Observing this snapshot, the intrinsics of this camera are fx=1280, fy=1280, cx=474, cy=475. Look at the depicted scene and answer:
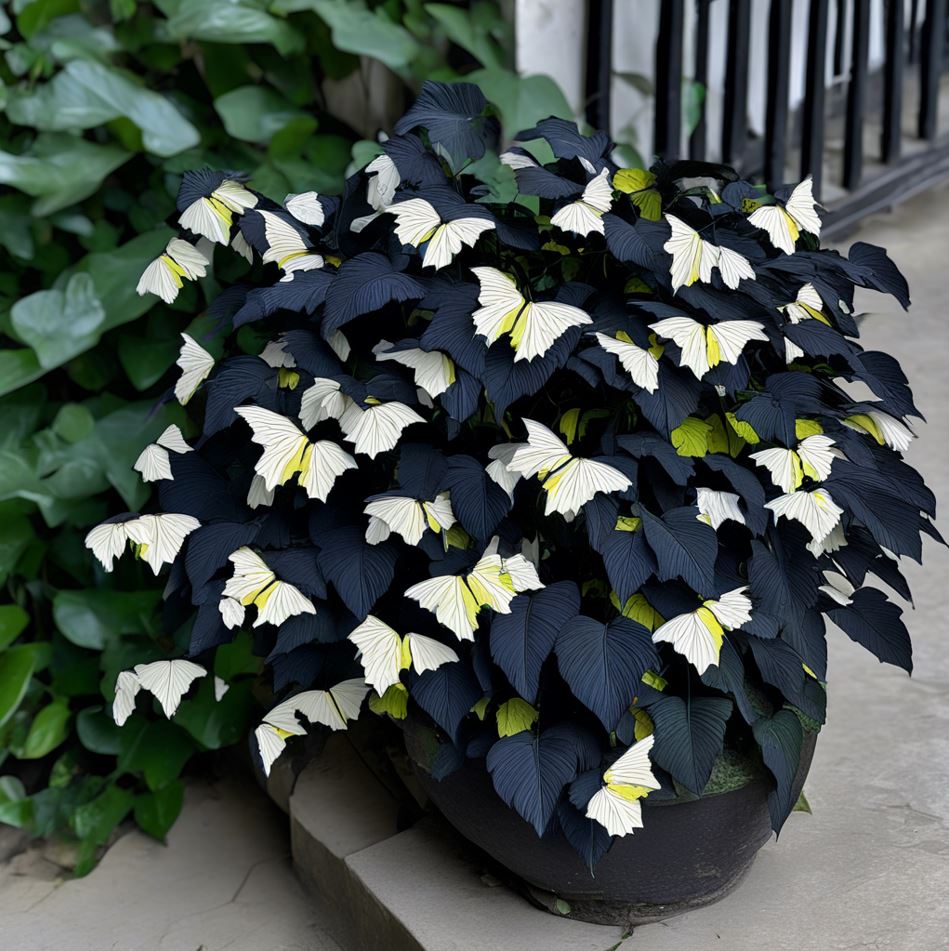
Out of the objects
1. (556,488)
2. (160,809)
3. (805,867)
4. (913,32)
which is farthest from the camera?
(913,32)

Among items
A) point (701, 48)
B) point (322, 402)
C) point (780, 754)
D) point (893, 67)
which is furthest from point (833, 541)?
point (893, 67)

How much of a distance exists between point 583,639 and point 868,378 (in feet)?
1.43

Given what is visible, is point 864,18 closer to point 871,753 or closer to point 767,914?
point 871,753

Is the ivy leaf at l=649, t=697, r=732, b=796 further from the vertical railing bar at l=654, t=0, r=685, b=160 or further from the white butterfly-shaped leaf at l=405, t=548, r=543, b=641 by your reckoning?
the vertical railing bar at l=654, t=0, r=685, b=160

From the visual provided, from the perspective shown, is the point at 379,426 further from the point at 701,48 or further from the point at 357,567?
the point at 701,48

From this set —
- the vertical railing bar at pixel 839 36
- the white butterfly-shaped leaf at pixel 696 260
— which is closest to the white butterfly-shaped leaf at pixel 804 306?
the white butterfly-shaped leaf at pixel 696 260

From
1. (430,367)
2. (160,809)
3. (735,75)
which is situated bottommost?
(160,809)

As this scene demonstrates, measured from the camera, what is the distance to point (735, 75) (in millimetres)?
2691

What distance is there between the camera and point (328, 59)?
219cm

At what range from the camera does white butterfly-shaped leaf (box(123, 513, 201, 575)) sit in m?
1.43

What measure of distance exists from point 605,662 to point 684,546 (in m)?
0.14

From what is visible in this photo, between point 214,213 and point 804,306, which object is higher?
point 214,213

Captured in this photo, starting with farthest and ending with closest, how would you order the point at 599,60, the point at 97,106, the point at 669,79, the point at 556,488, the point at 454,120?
1. the point at 669,79
2. the point at 599,60
3. the point at 97,106
4. the point at 454,120
5. the point at 556,488

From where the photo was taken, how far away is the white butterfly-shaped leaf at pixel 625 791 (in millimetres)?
1279
